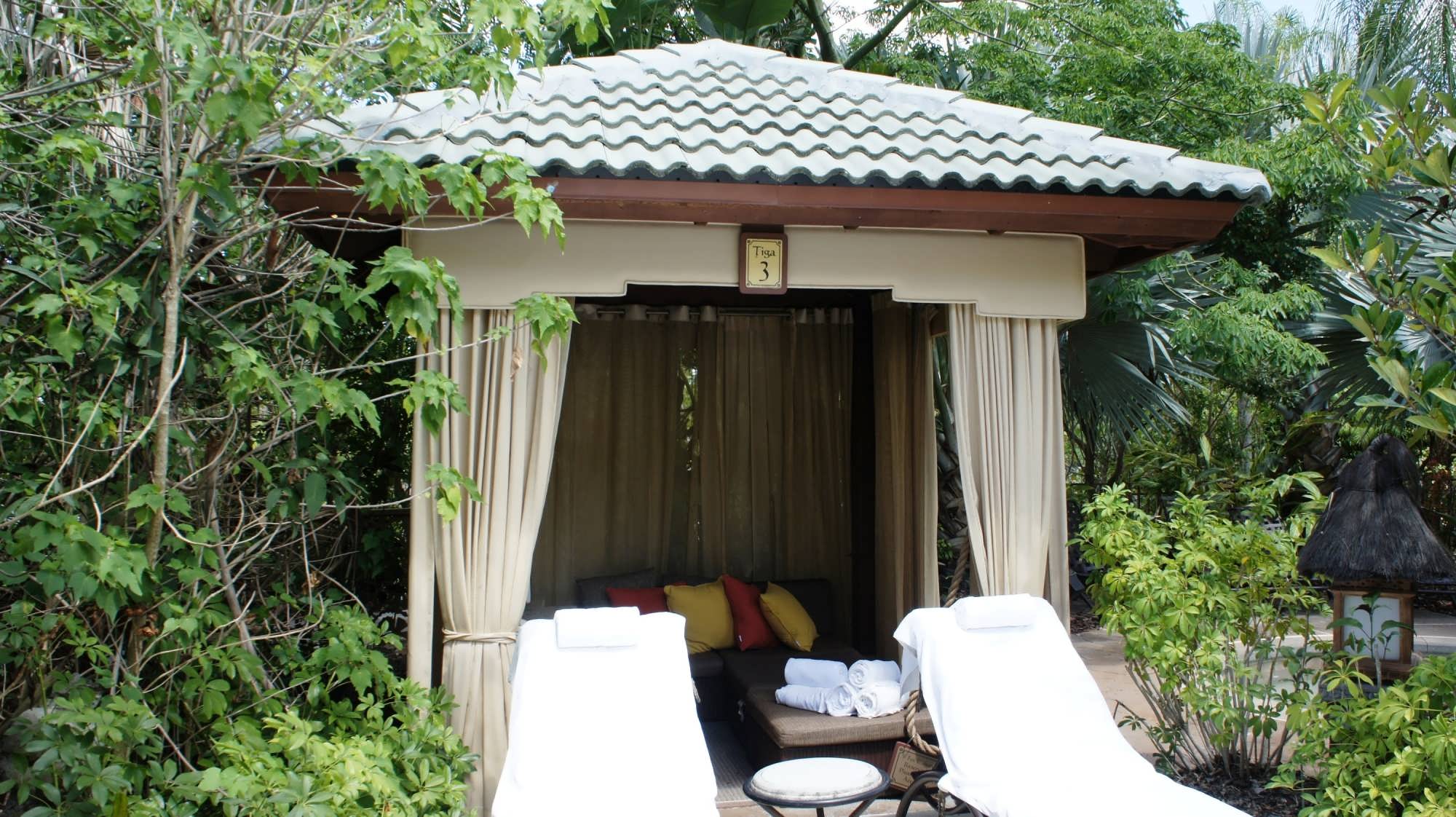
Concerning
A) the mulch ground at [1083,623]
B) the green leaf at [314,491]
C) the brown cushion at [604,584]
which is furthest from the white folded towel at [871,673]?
the mulch ground at [1083,623]

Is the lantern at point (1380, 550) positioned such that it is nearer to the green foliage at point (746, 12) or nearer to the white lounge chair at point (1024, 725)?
the white lounge chair at point (1024, 725)

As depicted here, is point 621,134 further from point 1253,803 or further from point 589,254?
point 1253,803

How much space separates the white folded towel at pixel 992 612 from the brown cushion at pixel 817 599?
2423mm

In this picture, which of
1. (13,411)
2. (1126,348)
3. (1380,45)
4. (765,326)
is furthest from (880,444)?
(1380,45)

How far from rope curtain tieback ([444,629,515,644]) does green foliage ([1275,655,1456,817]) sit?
9.52ft

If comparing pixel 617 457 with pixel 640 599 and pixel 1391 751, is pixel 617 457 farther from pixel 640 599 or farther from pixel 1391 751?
pixel 1391 751

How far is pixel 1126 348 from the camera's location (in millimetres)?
7371

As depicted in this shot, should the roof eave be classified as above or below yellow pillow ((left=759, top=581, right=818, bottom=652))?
above

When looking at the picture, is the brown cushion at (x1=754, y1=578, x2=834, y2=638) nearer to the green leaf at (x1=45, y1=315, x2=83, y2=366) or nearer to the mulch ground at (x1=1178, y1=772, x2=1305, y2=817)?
the mulch ground at (x1=1178, y1=772, x2=1305, y2=817)

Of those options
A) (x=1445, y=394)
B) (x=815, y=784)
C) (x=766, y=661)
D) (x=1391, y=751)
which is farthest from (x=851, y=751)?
(x=1445, y=394)

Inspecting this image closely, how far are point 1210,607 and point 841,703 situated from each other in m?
1.57

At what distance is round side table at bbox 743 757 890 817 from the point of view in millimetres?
3469

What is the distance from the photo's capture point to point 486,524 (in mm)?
4074

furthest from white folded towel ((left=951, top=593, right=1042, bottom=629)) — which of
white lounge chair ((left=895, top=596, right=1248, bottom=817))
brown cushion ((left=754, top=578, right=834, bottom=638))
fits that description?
brown cushion ((left=754, top=578, right=834, bottom=638))
